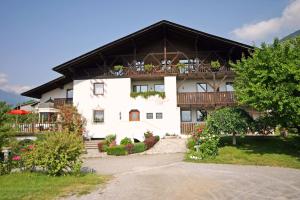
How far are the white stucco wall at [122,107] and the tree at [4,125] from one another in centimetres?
1524

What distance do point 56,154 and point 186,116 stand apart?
18730mm

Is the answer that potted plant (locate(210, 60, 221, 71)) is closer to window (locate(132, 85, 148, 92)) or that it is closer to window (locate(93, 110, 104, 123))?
window (locate(132, 85, 148, 92))

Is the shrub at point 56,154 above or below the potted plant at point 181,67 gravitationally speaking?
below

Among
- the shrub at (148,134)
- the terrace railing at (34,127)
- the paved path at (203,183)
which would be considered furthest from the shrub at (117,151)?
the terrace railing at (34,127)

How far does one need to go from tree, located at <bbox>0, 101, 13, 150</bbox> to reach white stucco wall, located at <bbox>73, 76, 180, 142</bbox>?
15244mm

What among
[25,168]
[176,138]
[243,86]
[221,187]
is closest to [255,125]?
[243,86]

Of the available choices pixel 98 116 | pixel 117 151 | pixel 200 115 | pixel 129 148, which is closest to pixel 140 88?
pixel 98 116

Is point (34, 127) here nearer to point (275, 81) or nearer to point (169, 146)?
point (169, 146)

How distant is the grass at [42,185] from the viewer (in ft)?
29.4

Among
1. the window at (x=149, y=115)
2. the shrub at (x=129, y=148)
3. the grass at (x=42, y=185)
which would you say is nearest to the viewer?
the grass at (x=42, y=185)

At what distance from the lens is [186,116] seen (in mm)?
29312

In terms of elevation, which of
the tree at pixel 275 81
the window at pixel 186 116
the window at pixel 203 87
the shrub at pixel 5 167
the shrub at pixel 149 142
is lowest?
the shrub at pixel 5 167

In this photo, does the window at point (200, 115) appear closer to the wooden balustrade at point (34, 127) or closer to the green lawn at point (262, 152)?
the green lawn at point (262, 152)

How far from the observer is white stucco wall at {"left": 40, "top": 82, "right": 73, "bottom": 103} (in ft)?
105
